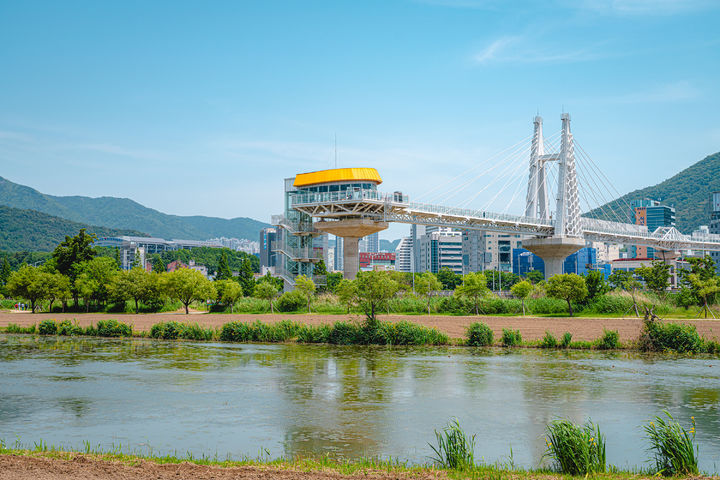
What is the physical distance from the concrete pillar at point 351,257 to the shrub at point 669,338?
145 ft

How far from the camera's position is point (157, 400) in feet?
70.2

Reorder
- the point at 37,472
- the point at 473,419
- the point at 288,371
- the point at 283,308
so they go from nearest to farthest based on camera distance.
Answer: the point at 37,472, the point at 473,419, the point at 288,371, the point at 283,308

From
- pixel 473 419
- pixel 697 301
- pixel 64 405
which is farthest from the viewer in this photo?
pixel 697 301

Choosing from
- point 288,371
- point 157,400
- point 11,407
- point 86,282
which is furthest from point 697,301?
point 86,282

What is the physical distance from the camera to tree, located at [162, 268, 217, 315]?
57.7m

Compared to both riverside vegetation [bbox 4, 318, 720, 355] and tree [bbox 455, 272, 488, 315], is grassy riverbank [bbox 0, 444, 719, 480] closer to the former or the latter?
riverside vegetation [bbox 4, 318, 720, 355]

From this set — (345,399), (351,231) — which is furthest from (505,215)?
(345,399)

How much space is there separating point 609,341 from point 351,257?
45494 mm

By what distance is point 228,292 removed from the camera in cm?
6041

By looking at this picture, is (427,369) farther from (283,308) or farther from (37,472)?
(283,308)

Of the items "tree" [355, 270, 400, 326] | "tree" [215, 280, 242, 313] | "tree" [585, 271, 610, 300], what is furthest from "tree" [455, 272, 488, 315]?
"tree" [215, 280, 242, 313]

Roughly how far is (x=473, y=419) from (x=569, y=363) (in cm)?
1356

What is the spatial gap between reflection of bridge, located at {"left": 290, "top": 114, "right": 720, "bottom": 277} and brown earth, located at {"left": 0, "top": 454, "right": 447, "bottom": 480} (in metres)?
63.2

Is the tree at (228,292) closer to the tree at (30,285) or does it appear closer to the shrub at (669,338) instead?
the tree at (30,285)
